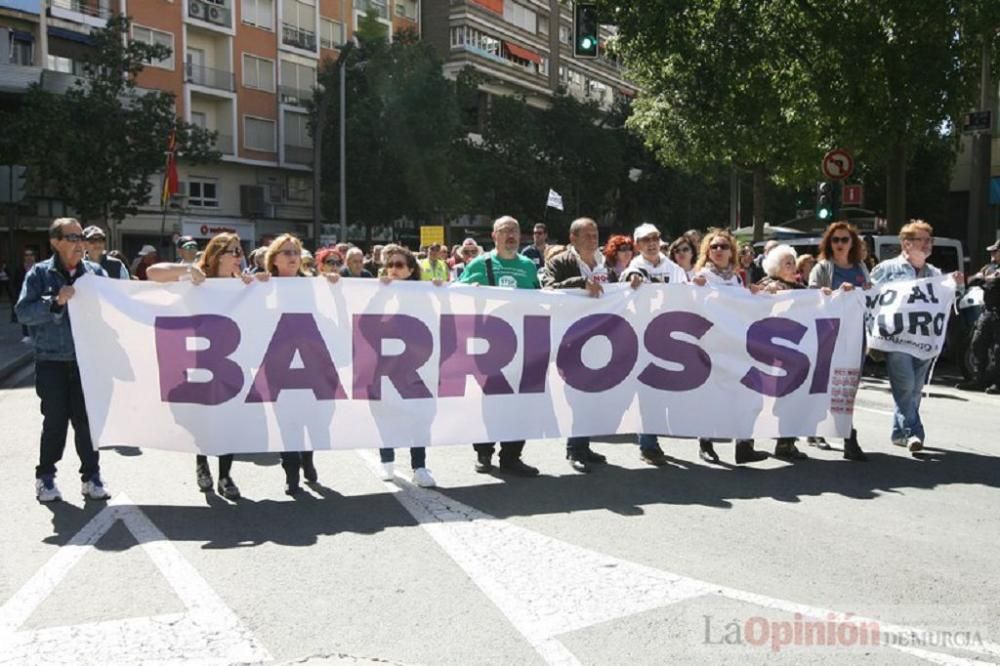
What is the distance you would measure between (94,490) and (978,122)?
1414cm

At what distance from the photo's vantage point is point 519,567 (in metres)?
4.85

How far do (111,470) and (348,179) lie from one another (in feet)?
120

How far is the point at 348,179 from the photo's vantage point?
141 feet

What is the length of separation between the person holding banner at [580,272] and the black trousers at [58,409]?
3.44 meters

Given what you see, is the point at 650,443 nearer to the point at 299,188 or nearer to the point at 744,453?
the point at 744,453

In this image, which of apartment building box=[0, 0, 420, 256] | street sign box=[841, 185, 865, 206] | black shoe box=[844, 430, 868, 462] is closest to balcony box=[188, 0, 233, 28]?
apartment building box=[0, 0, 420, 256]

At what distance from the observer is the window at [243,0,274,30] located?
4600 centimetres

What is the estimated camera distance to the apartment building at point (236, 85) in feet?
134

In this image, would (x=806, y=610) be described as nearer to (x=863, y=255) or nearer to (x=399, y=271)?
(x=399, y=271)

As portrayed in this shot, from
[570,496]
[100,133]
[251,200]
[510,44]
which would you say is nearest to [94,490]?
[570,496]

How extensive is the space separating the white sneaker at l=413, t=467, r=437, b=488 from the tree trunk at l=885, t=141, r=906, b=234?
1329 centimetres

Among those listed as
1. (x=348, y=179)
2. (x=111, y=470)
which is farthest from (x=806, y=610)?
(x=348, y=179)

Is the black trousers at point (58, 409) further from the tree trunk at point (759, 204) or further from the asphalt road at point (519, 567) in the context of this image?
the tree trunk at point (759, 204)

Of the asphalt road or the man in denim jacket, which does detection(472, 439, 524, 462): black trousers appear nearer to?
the asphalt road
